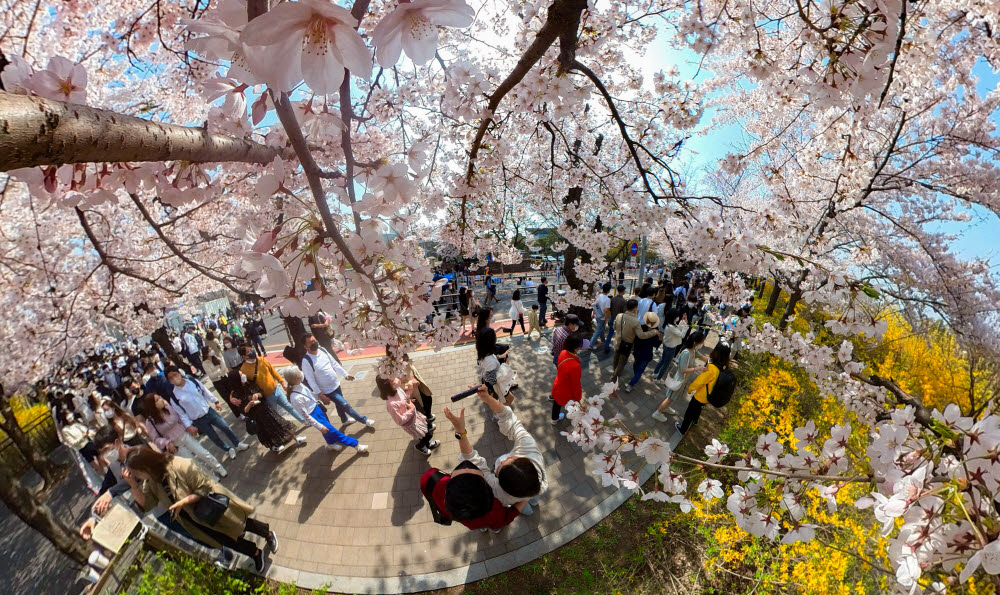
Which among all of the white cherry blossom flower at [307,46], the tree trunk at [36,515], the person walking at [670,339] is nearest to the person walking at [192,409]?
the tree trunk at [36,515]

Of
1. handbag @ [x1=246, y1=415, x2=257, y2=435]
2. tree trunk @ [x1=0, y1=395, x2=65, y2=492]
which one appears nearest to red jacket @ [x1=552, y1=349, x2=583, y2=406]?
handbag @ [x1=246, y1=415, x2=257, y2=435]

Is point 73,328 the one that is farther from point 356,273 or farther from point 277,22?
point 277,22

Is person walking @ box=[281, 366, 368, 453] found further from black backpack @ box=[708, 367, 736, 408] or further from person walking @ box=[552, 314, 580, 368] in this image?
black backpack @ box=[708, 367, 736, 408]

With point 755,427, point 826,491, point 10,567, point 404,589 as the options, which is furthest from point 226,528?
point 755,427

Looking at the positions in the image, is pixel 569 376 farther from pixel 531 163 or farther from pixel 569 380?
pixel 531 163

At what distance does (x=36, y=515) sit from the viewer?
3971mm

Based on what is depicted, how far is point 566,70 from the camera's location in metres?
2.62

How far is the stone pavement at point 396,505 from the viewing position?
369 centimetres

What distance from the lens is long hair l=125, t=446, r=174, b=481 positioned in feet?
10.4

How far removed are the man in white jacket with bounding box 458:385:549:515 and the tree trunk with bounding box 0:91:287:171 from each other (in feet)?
9.33

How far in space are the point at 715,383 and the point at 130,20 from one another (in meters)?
9.17

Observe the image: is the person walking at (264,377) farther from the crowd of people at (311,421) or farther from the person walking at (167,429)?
the person walking at (167,429)

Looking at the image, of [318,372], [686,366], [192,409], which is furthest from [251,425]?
[686,366]

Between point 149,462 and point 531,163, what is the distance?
22.6 ft
